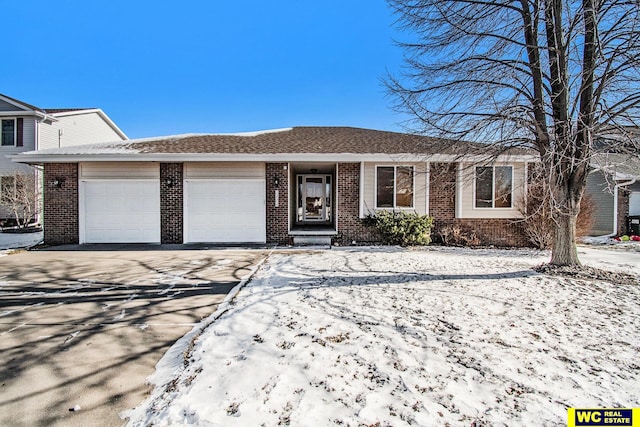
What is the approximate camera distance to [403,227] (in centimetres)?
991

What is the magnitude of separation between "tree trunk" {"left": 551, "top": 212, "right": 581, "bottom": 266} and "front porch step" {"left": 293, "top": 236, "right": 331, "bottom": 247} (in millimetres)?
6000

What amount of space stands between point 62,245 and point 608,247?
18097mm

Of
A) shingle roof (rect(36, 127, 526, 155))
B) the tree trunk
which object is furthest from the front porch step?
the tree trunk

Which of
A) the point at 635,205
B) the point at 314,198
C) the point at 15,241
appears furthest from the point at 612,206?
the point at 15,241

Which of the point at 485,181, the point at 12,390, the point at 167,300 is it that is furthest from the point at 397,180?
the point at 12,390

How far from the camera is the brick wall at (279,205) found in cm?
1045

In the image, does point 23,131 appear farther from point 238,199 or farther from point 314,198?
point 314,198

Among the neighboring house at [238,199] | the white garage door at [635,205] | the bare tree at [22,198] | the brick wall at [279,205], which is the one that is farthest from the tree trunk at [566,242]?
the bare tree at [22,198]

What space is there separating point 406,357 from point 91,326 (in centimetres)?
373

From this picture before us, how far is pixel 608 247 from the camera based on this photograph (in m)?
10.5

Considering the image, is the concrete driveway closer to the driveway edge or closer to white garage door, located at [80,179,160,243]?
the driveway edge

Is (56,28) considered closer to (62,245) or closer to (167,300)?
(62,245)

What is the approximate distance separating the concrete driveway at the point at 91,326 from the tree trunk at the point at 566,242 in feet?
21.7

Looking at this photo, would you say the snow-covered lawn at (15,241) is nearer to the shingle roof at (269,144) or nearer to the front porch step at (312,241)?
the shingle roof at (269,144)
